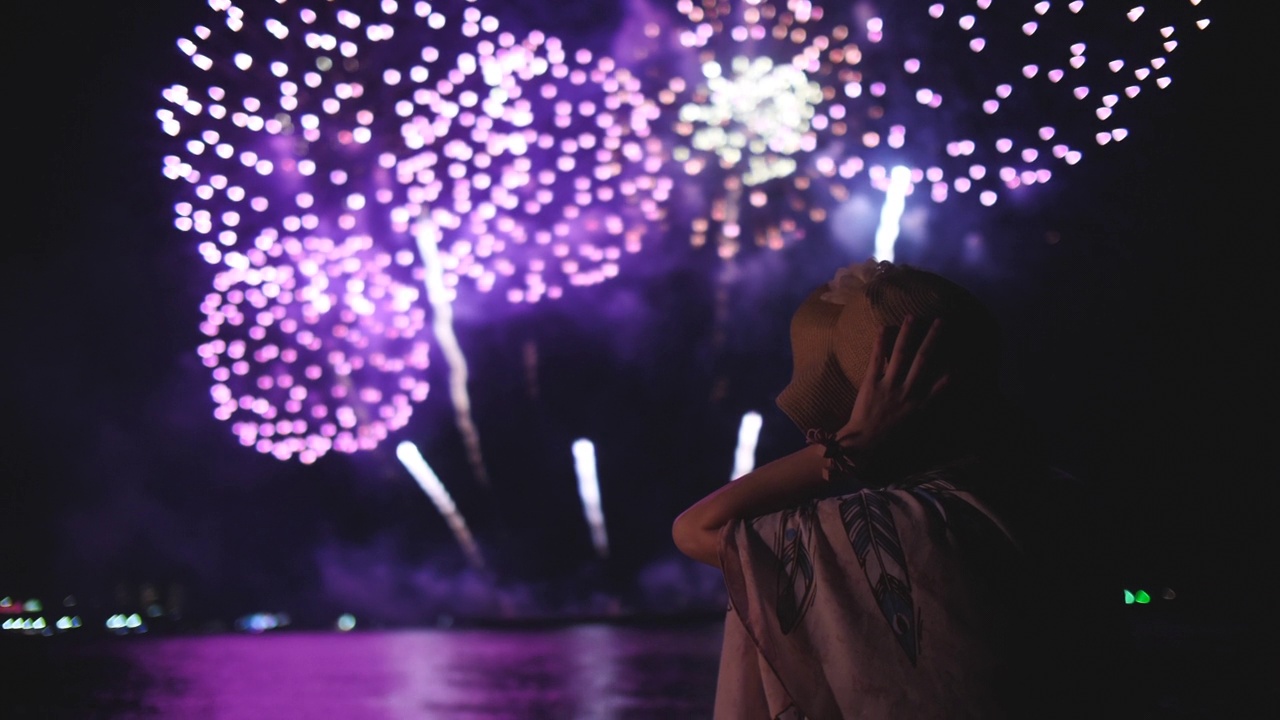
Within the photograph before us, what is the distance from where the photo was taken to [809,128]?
827cm

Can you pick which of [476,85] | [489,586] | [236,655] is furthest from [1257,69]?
[489,586]

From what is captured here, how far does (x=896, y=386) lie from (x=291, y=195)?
810cm

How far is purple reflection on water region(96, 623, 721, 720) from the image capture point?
5578mm

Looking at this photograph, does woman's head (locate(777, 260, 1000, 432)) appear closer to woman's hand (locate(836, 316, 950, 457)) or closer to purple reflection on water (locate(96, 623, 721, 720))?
woman's hand (locate(836, 316, 950, 457))

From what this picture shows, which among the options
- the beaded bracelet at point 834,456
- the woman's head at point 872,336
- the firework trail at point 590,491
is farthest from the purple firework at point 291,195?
the beaded bracelet at point 834,456

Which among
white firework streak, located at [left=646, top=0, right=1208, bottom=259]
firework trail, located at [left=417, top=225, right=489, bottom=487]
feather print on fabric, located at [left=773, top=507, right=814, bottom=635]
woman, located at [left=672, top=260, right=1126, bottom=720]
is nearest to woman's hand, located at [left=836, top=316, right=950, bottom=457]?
woman, located at [left=672, top=260, right=1126, bottom=720]

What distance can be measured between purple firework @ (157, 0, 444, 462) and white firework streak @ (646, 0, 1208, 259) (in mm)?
2658

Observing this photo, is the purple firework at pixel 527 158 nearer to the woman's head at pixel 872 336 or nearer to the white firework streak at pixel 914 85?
the white firework streak at pixel 914 85

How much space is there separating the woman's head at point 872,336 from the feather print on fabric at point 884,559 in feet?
0.51

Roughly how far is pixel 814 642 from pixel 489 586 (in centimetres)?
1648

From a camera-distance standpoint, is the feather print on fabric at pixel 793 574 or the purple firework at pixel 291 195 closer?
the feather print on fabric at pixel 793 574

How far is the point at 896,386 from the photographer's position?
1084 millimetres

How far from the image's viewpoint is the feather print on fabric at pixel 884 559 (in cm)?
99

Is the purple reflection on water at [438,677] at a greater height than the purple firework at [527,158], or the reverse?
the purple firework at [527,158]
